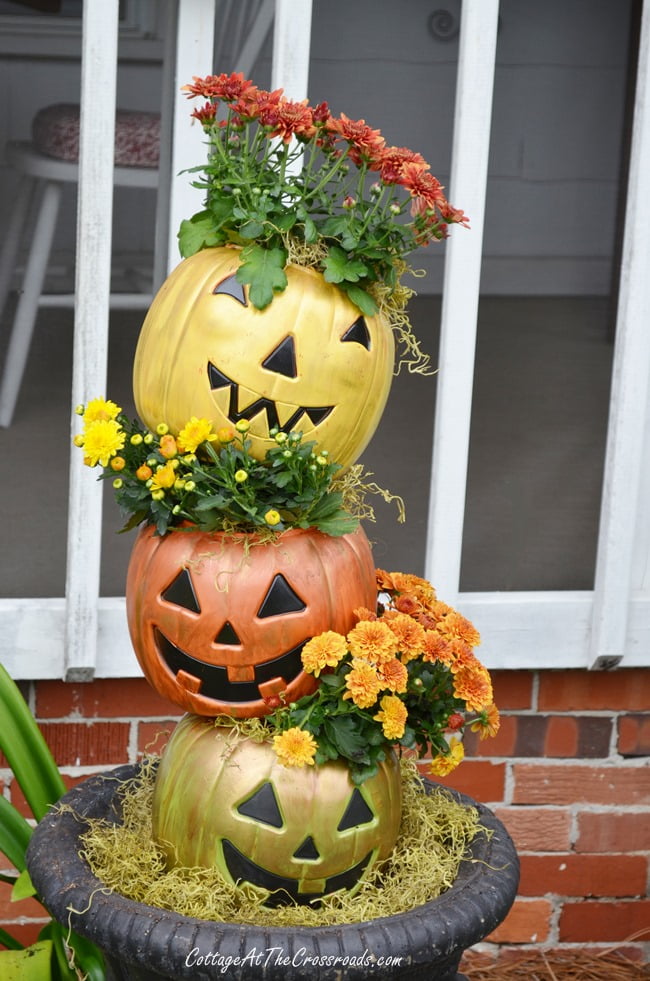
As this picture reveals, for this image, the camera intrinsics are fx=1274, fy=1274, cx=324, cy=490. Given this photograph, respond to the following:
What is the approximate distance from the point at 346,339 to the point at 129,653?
93cm

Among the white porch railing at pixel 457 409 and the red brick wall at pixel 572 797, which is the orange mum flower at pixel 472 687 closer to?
the white porch railing at pixel 457 409

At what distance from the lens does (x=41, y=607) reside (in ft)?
6.96

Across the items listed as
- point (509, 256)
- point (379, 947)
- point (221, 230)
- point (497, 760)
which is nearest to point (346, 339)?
point (221, 230)

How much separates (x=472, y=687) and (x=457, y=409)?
2.73ft

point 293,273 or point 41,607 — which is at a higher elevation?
point 293,273

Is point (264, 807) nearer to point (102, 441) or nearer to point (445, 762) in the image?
point (445, 762)

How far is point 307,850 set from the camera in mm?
1396

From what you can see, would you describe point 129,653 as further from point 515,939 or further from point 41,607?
point 515,939

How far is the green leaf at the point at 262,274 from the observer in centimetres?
136

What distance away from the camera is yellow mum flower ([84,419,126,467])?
1390 millimetres

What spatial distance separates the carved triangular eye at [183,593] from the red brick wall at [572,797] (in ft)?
3.00

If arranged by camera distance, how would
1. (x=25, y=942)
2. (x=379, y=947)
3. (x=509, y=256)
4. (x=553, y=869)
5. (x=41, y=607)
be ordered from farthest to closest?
(x=509, y=256) → (x=553, y=869) → (x=25, y=942) → (x=41, y=607) → (x=379, y=947)

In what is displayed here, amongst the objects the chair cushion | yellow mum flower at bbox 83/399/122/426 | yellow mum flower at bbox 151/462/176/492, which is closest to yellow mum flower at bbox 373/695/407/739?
yellow mum flower at bbox 151/462/176/492

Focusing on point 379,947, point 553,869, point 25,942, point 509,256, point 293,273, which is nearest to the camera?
point 379,947
